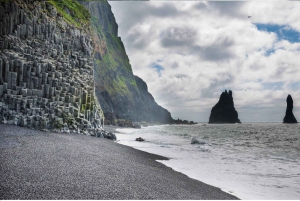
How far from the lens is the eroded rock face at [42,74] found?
1091 inches

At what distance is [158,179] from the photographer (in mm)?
11859

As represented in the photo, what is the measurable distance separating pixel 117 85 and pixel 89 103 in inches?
4985

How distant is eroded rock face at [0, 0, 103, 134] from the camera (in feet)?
90.9

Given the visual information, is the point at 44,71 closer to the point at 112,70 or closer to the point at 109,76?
the point at 109,76

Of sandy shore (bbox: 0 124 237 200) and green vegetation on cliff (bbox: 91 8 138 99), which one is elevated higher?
green vegetation on cliff (bbox: 91 8 138 99)

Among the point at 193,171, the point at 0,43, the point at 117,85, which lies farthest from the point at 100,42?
the point at 193,171

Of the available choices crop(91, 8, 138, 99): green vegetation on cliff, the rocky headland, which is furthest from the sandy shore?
crop(91, 8, 138, 99): green vegetation on cliff

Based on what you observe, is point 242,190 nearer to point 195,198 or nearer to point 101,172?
point 195,198

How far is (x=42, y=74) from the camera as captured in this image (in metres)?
30.7

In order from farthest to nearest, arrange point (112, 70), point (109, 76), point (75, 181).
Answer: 1. point (112, 70)
2. point (109, 76)
3. point (75, 181)

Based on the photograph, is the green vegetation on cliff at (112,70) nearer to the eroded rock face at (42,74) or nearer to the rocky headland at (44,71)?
the rocky headland at (44,71)

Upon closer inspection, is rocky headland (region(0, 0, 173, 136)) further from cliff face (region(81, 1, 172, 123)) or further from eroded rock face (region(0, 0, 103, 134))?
cliff face (region(81, 1, 172, 123))

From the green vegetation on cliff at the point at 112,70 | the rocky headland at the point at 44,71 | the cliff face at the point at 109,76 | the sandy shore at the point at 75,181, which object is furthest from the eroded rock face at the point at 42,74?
the green vegetation on cliff at the point at 112,70

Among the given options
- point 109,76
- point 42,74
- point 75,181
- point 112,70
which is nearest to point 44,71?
point 42,74
